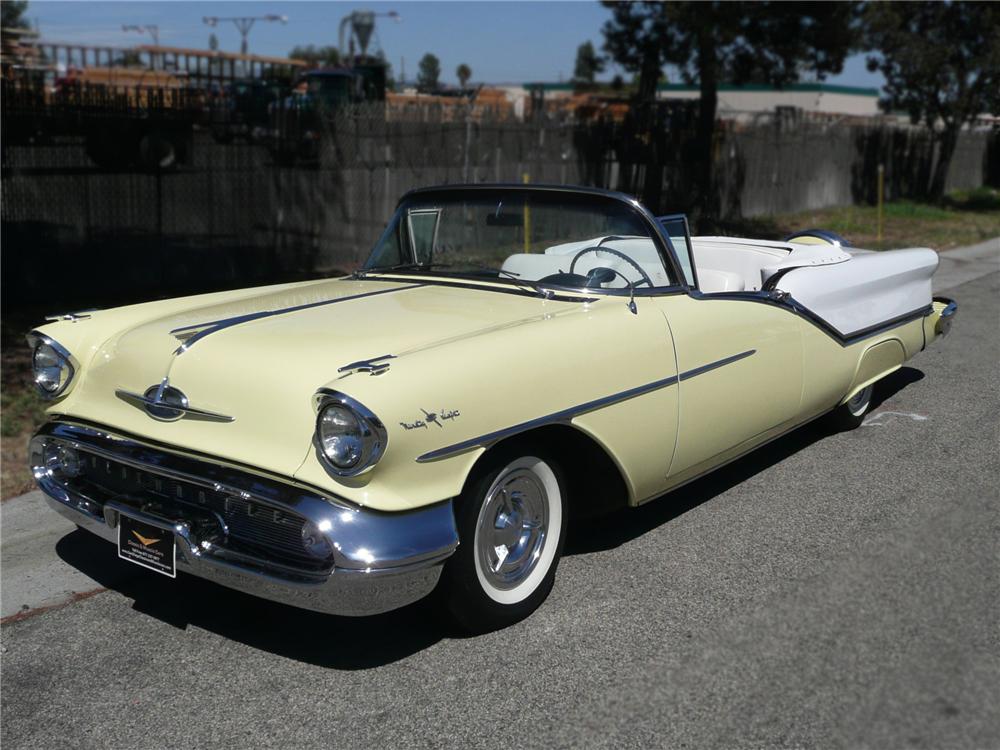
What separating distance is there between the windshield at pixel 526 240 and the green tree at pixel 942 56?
69.5ft

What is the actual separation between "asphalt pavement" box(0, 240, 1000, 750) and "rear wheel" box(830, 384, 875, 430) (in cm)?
97

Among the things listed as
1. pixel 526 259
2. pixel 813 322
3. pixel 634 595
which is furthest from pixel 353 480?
pixel 813 322

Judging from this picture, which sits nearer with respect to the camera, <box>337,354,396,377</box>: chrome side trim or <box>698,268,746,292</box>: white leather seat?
<box>337,354,396,377</box>: chrome side trim

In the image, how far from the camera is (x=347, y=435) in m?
3.10

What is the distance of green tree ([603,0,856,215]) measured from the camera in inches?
574

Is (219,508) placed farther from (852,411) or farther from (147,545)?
(852,411)

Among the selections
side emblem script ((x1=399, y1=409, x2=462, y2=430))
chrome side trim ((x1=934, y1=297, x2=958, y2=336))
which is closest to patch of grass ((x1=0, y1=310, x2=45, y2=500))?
side emblem script ((x1=399, y1=409, x2=462, y2=430))

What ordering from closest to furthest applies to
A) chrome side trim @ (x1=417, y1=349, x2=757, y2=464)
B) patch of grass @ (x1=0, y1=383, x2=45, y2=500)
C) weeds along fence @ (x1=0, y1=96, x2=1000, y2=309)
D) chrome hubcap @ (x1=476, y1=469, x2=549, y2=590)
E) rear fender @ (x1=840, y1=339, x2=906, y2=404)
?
chrome side trim @ (x1=417, y1=349, x2=757, y2=464) → chrome hubcap @ (x1=476, y1=469, x2=549, y2=590) → rear fender @ (x1=840, y1=339, x2=906, y2=404) → patch of grass @ (x1=0, y1=383, x2=45, y2=500) → weeds along fence @ (x1=0, y1=96, x2=1000, y2=309)

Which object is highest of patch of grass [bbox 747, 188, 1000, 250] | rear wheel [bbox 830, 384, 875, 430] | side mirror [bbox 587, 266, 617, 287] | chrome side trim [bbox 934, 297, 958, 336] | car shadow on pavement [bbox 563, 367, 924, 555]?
side mirror [bbox 587, 266, 617, 287]

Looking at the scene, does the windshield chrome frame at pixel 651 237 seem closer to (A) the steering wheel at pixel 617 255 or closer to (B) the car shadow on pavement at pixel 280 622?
(A) the steering wheel at pixel 617 255

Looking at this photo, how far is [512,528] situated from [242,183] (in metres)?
9.21

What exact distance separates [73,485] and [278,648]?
1001mm

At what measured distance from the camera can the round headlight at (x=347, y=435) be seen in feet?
10.0

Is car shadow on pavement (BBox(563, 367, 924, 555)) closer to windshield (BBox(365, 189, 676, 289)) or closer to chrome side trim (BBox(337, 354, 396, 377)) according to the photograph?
windshield (BBox(365, 189, 676, 289))
